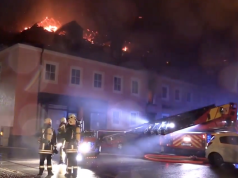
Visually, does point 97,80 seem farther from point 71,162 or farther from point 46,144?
point 71,162

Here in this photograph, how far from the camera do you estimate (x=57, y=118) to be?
23.3 metres

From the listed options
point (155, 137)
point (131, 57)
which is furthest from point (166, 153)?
point (131, 57)

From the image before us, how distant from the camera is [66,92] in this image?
939 inches

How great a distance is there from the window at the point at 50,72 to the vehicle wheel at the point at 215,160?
45.4 feet

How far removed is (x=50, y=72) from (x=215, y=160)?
14.3 metres

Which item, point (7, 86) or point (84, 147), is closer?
point (84, 147)

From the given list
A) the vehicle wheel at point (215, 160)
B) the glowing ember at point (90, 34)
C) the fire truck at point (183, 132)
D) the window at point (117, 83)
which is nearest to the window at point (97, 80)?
the window at point (117, 83)

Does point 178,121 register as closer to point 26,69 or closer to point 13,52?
point 26,69

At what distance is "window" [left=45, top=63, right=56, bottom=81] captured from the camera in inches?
900

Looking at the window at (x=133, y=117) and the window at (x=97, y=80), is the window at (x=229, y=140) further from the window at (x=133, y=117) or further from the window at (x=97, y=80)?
the window at (x=133, y=117)

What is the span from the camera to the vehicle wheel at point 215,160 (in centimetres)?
1241

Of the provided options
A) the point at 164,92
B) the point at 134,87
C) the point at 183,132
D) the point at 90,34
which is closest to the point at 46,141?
the point at 183,132

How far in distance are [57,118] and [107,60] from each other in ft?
22.9

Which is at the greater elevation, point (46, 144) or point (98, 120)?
point (98, 120)
